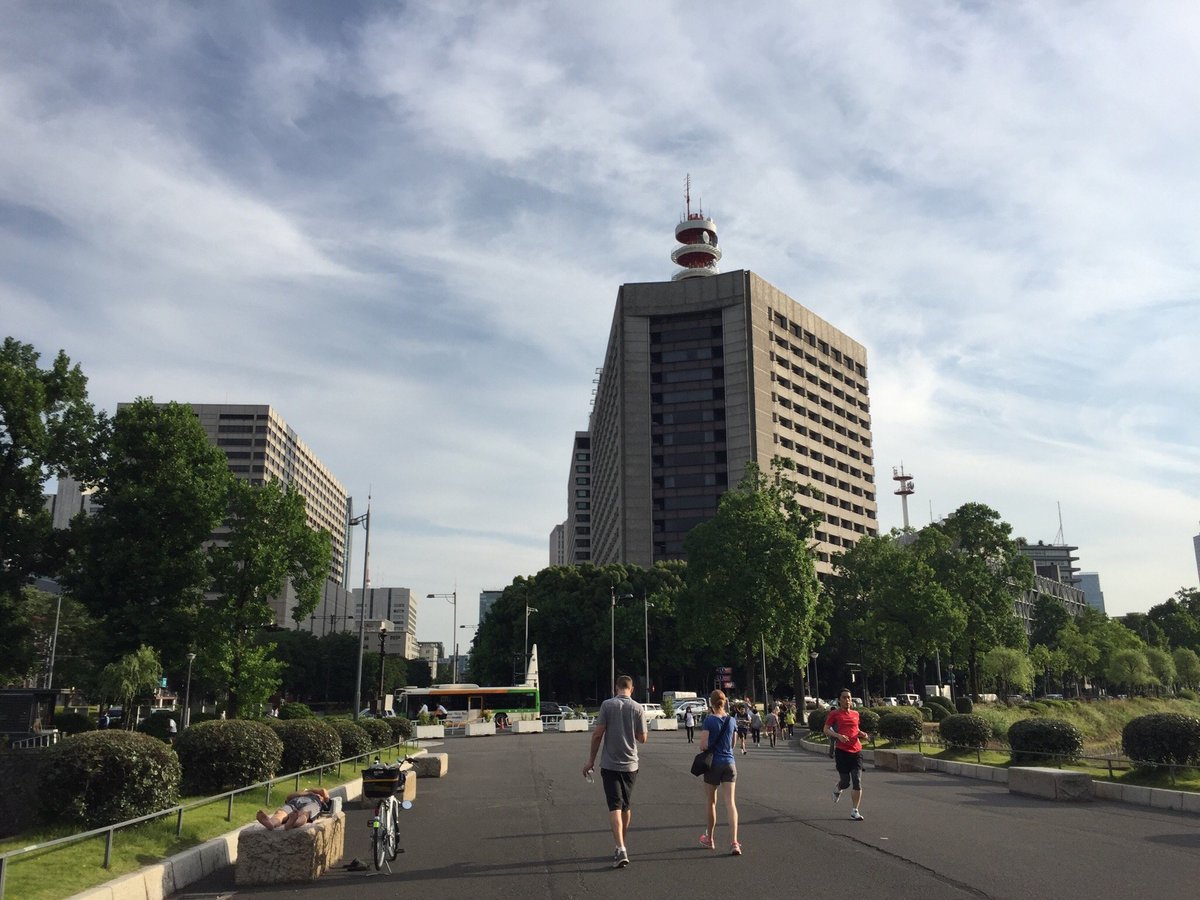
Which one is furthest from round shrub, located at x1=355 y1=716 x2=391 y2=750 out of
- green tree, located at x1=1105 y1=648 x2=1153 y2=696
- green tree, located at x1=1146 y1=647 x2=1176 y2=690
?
green tree, located at x1=1146 y1=647 x2=1176 y2=690

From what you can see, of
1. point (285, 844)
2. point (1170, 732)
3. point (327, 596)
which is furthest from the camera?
point (327, 596)

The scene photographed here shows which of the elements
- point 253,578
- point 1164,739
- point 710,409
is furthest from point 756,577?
point 710,409

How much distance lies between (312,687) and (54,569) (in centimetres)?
7135

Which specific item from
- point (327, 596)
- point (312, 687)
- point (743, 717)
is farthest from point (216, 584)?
point (327, 596)

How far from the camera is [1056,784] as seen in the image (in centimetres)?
1512

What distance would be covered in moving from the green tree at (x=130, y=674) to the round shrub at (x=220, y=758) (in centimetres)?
1759

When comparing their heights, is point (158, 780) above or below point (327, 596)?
below

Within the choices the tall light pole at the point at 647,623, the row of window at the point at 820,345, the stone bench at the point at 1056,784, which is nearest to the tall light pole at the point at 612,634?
the tall light pole at the point at 647,623

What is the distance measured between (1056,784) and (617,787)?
9611mm

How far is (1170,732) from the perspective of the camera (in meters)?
15.9

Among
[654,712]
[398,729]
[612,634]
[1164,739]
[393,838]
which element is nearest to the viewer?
[393,838]

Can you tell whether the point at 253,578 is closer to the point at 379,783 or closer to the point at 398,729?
the point at 398,729

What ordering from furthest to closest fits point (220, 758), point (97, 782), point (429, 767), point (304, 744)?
point (429, 767) → point (304, 744) → point (220, 758) → point (97, 782)

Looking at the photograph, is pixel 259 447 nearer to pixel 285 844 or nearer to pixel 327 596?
pixel 327 596
